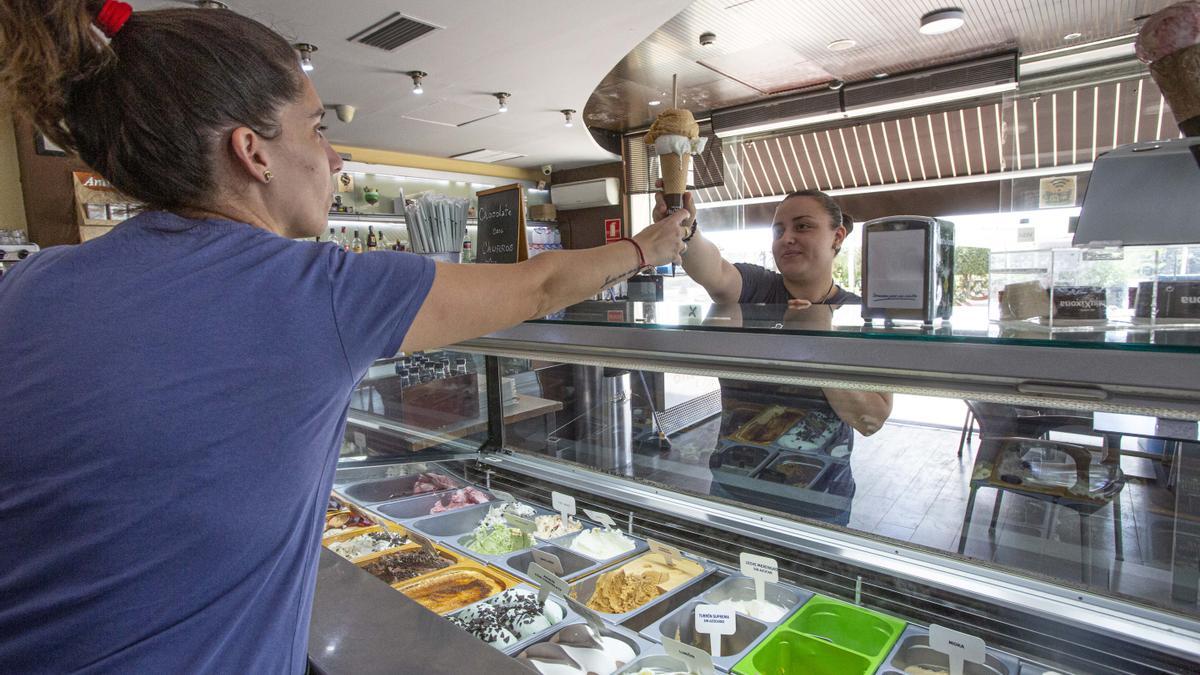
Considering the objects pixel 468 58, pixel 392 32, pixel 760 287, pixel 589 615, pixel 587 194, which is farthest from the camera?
pixel 587 194

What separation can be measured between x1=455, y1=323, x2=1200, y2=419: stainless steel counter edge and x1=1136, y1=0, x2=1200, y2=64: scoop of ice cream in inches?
18.1

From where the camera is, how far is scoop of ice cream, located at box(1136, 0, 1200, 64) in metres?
0.91

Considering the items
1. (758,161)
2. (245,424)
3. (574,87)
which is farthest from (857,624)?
(758,161)

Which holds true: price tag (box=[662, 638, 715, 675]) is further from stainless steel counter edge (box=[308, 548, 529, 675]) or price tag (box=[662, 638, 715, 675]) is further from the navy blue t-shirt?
the navy blue t-shirt

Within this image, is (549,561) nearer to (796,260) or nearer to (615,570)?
(615,570)

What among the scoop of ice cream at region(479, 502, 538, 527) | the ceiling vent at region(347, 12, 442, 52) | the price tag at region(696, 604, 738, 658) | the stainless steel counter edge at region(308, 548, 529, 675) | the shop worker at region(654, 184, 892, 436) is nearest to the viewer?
the stainless steel counter edge at region(308, 548, 529, 675)

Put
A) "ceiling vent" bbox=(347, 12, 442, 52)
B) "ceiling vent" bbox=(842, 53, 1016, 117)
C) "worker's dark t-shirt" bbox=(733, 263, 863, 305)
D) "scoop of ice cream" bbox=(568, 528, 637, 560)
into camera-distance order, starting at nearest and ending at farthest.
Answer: "scoop of ice cream" bbox=(568, 528, 637, 560), "worker's dark t-shirt" bbox=(733, 263, 863, 305), "ceiling vent" bbox=(347, 12, 442, 52), "ceiling vent" bbox=(842, 53, 1016, 117)

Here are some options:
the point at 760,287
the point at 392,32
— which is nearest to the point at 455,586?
the point at 760,287

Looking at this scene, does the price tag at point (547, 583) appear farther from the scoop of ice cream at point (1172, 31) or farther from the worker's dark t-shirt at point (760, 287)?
the scoop of ice cream at point (1172, 31)

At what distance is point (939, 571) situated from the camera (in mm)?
1362

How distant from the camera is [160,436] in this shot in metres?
0.75

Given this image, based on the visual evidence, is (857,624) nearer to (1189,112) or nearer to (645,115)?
(1189,112)

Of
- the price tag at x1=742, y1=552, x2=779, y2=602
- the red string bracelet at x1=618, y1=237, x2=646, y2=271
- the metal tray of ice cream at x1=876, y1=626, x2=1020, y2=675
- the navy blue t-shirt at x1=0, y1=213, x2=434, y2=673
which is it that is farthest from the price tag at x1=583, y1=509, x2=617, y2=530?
→ the navy blue t-shirt at x1=0, y1=213, x2=434, y2=673

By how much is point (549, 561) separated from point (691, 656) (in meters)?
0.55
